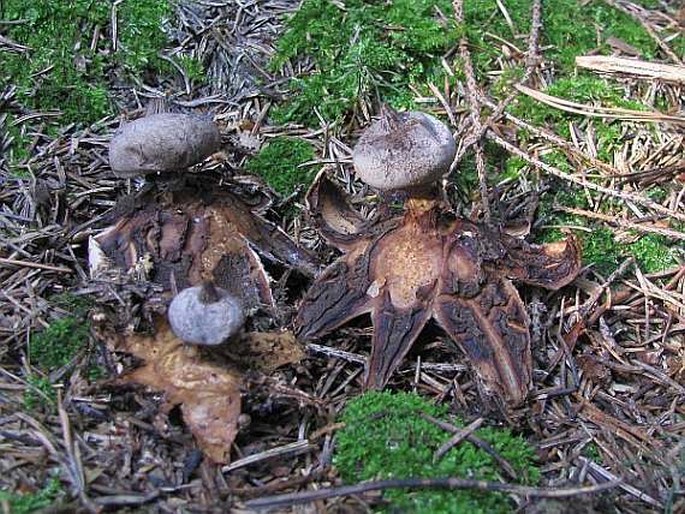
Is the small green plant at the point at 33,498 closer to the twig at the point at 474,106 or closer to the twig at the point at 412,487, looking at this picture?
the twig at the point at 412,487

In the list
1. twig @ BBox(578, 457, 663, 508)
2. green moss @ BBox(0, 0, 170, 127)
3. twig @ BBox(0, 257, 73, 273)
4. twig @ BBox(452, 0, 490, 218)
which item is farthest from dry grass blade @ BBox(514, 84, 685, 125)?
twig @ BBox(0, 257, 73, 273)

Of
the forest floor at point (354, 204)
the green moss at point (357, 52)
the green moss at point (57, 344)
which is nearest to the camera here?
the forest floor at point (354, 204)

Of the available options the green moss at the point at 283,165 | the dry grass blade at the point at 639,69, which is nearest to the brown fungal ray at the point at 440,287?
the green moss at the point at 283,165

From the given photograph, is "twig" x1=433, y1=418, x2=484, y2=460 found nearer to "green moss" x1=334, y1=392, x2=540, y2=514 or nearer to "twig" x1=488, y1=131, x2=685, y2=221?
"green moss" x1=334, y1=392, x2=540, y2=514

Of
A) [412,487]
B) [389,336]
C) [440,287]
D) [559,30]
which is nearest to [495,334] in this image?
[440,287]

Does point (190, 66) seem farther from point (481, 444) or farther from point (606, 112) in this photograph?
point (481, 444)

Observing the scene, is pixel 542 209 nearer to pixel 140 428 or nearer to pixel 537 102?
pixel 537 102

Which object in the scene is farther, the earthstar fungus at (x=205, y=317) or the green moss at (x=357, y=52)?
the green moss at (x=357, y=52)
